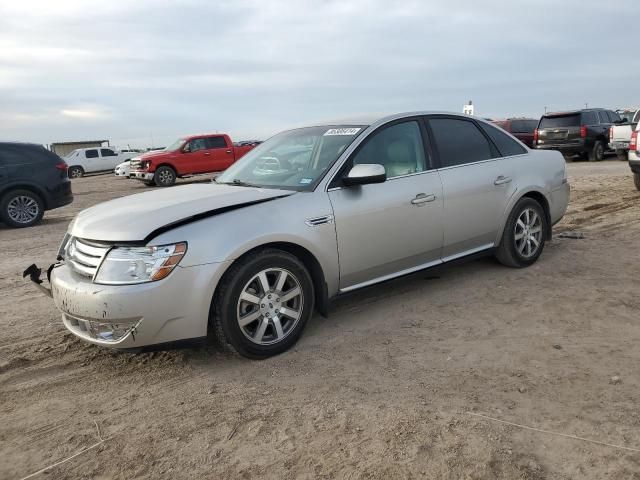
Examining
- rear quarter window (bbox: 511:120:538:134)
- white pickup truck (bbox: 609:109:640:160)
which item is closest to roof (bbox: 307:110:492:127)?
white pickup truck (bbox: 609:109:640:160)

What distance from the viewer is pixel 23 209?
404 inches

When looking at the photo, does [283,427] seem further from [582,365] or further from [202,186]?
[202,186]

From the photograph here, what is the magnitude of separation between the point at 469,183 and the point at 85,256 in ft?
10.4

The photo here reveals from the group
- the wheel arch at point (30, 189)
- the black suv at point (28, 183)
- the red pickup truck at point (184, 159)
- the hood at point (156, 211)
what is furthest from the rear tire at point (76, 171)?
the hood at point (156, 211)

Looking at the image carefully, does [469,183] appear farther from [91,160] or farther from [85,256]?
[91,160]

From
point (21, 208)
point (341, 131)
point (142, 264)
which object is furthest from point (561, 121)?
point (142, 264)

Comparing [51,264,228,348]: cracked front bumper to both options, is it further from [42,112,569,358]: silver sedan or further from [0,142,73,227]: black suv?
[0,142,73,227]: black suv

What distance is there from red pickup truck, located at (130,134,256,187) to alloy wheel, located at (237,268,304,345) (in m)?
15.9

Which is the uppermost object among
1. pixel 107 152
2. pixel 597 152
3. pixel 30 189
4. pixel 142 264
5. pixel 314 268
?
pixel 107 152

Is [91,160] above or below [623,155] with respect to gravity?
above

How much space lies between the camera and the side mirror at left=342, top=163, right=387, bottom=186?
3.81 meters

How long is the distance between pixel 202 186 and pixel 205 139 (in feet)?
52.4

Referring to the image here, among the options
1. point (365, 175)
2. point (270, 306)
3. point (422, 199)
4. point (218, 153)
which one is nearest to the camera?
point (270, 306)

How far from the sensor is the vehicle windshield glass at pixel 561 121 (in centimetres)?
1817
